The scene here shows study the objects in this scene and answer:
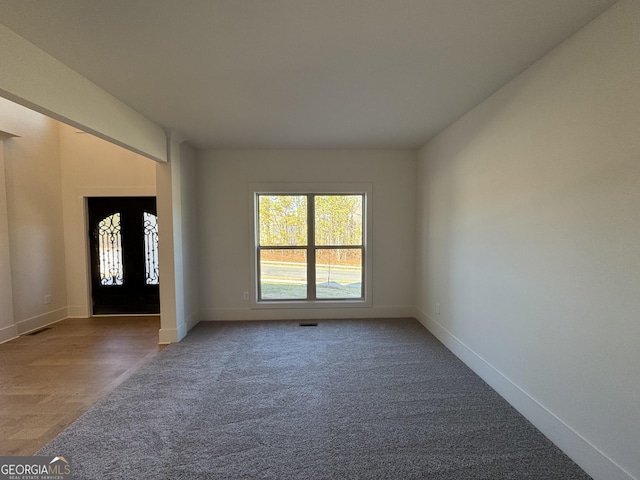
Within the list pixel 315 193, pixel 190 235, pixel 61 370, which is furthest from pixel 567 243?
pixel 61 370

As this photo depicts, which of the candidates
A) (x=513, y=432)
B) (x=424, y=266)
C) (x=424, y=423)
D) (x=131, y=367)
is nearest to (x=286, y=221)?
(x=424, y=266)

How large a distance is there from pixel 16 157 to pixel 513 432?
6314 millimetres

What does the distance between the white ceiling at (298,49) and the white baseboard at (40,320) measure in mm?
3539

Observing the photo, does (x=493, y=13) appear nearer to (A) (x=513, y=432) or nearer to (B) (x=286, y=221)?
(A) (x=513, y=432)

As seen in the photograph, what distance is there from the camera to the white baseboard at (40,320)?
4.05m

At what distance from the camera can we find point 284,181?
447cm

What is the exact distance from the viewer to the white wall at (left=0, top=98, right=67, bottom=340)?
13.0 ft

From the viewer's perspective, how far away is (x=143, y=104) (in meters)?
2.76

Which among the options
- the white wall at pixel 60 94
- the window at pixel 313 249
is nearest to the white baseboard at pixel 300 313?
the window at pixel 313 249

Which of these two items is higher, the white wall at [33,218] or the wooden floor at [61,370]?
the white wall at [33,218]

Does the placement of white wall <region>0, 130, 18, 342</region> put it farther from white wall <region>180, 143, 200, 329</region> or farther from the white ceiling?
the white ceiling

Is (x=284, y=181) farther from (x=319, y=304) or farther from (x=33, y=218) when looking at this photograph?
(x=33, y=218)

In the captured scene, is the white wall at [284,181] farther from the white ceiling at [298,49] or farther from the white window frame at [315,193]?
the white ceiling at [298,49]

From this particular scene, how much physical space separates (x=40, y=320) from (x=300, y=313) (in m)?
3.78
